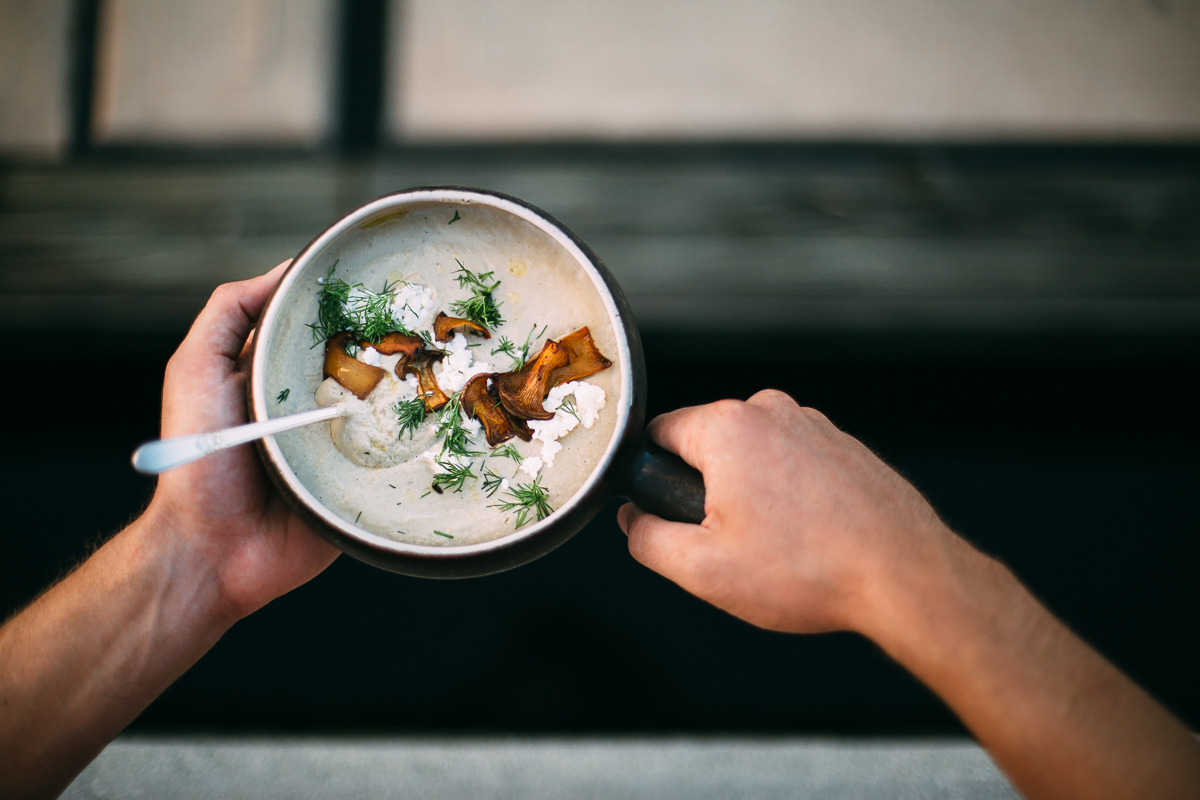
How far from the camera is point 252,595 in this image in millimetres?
678

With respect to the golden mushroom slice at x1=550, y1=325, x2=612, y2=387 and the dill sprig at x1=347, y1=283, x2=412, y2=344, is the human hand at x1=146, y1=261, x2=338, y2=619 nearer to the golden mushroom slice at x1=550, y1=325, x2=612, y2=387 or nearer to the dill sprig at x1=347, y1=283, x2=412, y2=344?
the dill sprig at x1=347, y1=283, x2=412, y2=344

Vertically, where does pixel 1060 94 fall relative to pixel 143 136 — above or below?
above

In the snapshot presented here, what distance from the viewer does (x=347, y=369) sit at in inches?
21.4

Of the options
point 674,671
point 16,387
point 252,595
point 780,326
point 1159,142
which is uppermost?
point 1159,142

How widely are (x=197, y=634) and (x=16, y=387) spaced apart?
1027mm

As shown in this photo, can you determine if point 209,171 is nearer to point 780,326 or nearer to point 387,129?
point 387,129

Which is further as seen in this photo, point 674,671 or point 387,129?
point 674,671

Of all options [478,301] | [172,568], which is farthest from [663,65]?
[172,568]

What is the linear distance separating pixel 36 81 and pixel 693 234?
45.5 inches

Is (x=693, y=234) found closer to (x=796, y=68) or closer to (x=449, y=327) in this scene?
(x=796, y=68)

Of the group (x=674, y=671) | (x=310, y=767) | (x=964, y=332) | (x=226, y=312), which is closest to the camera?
(x=226, y=312)

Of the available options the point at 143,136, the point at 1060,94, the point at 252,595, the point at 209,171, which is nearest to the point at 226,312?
the point at 252,595

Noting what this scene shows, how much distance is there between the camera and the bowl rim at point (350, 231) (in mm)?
459

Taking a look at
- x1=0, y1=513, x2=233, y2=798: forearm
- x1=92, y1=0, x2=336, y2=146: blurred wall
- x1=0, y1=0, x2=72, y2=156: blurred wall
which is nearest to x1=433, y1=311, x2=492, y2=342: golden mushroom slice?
x1=0, y1=513, x2=233, y2=798: forearm
